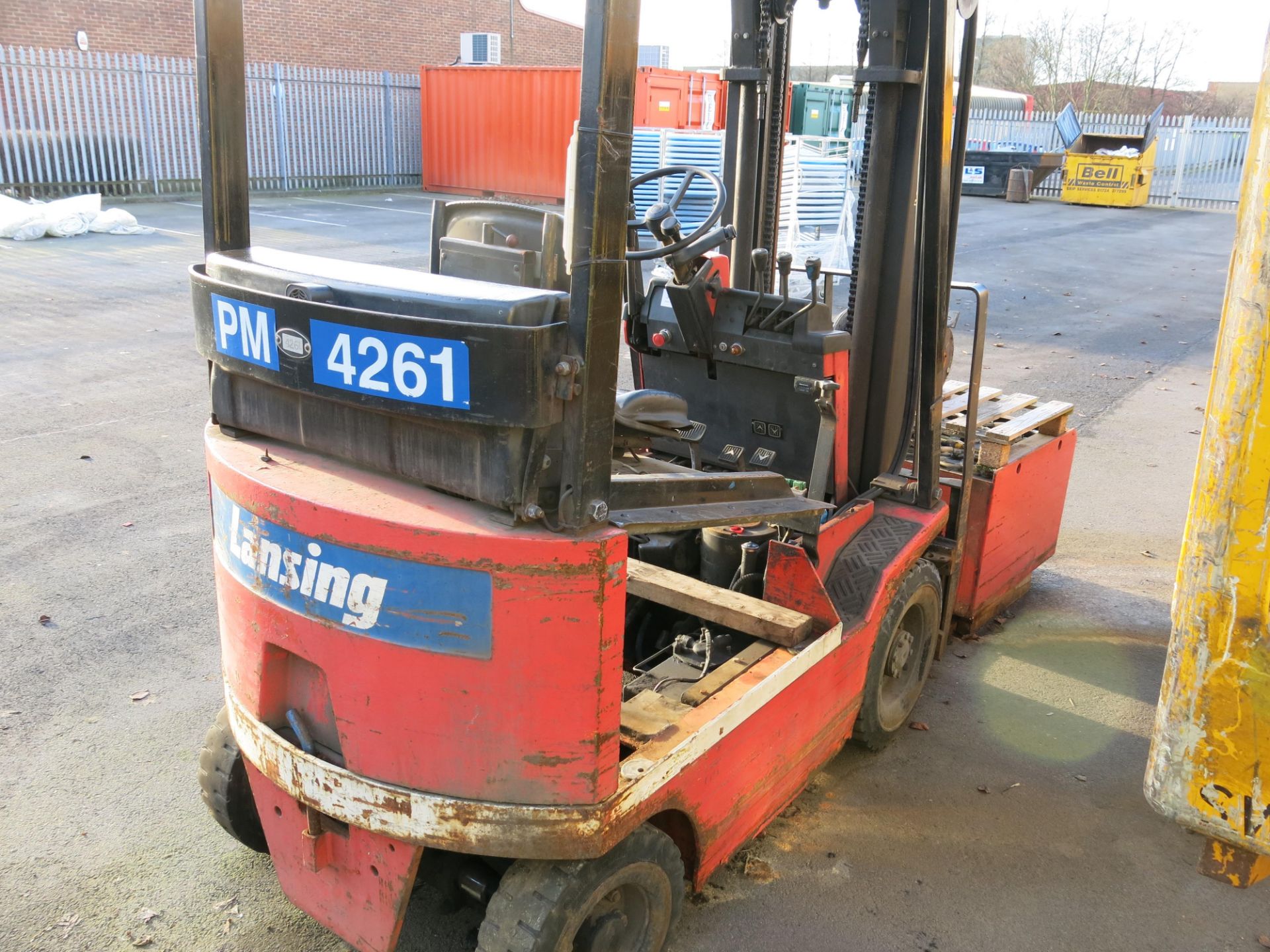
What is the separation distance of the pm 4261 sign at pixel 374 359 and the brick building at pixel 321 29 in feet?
61.1

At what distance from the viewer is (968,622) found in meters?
5.11

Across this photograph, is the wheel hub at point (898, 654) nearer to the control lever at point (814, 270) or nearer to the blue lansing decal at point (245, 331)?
the control lever at point (814, 270)

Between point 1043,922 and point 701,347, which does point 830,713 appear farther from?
point 701,347

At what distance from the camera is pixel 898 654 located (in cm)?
423

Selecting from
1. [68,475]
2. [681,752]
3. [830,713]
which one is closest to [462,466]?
[681,752]

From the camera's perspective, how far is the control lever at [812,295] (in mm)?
3708

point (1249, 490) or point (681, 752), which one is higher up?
point (1249, 490)

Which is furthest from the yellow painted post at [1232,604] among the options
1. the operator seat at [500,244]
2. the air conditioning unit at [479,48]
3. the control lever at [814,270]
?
the air conditioning unit at [479,48]

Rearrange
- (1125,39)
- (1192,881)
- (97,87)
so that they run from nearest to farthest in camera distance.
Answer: (1192,881) < (97,87) < (1125,39)

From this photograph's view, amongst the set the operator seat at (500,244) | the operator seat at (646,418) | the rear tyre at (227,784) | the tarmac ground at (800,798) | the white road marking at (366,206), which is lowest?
the tarmac ground at (800,798)

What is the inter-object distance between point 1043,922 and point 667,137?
1686cm

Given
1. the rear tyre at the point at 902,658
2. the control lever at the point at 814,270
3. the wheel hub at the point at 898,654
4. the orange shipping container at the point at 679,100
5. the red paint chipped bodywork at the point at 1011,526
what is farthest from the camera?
the orange shipping container at the point at 679,100

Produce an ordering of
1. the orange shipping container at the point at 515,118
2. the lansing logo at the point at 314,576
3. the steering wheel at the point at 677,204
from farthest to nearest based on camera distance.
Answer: the orange shipping container at the point at 515,118 → the steering wheel at the point at 677,204 → the lansing logo at the point at 314,576

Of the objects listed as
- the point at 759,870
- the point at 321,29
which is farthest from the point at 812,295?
the point at 321,29
